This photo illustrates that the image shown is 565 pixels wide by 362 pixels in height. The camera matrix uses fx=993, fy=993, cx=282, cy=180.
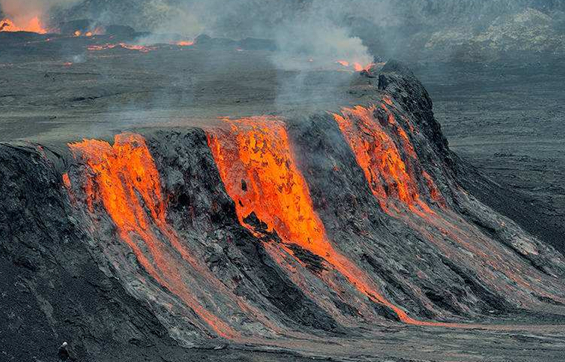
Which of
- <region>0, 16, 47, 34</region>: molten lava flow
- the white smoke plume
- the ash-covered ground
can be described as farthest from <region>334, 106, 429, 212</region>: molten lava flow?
the white smoke plume

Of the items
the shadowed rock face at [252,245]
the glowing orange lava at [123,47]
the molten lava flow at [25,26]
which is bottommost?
the shadowed rock face at [252,245]

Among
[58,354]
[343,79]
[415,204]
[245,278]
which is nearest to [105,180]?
[245,278]

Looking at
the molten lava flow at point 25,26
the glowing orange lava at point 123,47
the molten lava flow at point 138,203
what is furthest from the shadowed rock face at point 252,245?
the molten lava flow at point 25,26

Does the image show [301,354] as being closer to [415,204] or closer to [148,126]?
[148,126]

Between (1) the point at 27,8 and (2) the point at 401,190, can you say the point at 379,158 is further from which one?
(1) the point at 27,8

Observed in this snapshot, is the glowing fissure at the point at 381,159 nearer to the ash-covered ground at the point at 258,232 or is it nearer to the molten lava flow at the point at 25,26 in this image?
the ash-covered ground at the point at 258,232

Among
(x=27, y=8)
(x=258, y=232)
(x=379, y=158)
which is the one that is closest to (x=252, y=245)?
(x=258, y=232)

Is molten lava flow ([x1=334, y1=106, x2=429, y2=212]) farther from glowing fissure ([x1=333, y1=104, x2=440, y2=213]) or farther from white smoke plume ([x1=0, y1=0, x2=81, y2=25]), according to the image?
white smoke plume ([x1=0, y1=0, x2=81, y2=25])
